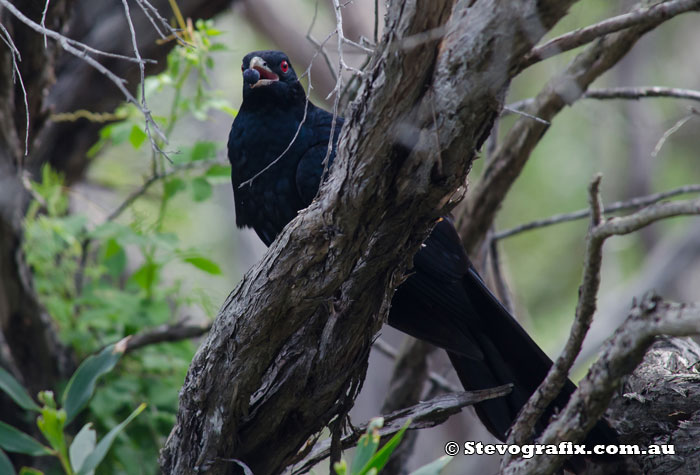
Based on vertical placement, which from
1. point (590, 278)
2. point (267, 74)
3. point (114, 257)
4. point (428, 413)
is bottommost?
point (428, 413)

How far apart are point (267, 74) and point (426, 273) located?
3.67 feet

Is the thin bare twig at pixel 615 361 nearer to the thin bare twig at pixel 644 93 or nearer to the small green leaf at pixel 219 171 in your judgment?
the thin bare twig at pixel 644 93

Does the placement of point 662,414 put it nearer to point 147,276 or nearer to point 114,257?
point 147,276

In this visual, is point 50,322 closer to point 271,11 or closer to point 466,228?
point 466,228

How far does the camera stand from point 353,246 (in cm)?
186

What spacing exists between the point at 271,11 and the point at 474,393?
16.6ft

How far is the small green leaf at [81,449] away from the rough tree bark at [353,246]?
0.24m

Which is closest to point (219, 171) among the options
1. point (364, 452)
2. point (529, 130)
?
point (529, 130)

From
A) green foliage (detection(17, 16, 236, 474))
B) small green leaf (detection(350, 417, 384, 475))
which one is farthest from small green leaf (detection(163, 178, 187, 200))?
small green leaf (detection(350, 417, 384, 475))

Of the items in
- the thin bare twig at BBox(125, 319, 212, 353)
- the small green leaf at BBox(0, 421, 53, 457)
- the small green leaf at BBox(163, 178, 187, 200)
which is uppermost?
the small green leaf at BBox(163, 178, 187, 200)

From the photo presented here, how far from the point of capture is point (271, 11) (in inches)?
256

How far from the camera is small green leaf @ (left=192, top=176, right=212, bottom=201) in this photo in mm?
3178

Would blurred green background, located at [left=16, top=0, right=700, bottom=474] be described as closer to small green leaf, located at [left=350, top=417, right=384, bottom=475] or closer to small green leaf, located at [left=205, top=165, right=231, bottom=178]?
small green leaf, located at [left=205, top=165, right=231, bottom=178]

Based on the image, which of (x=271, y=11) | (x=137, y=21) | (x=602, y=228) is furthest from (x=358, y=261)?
(x=271, y=11)
